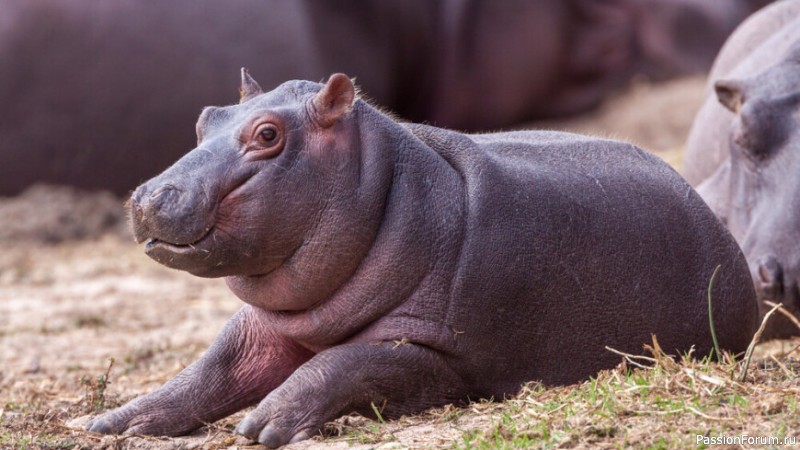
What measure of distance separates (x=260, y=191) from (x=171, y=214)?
0.29m

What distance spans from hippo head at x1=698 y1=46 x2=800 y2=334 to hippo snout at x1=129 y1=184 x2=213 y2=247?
94.6 inches

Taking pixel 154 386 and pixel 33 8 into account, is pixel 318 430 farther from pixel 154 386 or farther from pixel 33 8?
pixel 33 8

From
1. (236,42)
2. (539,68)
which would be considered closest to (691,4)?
(539,68)

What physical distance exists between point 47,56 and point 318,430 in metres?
6.66

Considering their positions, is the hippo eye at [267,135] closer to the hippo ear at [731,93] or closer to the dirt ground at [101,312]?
the dirt ground at [101,312]

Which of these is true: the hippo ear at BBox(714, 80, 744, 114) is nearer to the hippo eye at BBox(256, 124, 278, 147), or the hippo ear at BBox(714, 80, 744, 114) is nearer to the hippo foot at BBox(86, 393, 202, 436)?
the hippo eye at BBox(256, 124, 278, 147)

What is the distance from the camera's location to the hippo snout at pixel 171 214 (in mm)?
3719

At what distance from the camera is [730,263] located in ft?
14.9

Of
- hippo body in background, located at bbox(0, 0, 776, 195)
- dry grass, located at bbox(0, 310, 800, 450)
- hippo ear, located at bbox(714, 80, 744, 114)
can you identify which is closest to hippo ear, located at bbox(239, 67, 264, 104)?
dry grass, located at bbox(0, 310, 800, 450)

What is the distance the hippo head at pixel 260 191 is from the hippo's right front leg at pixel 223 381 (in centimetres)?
29

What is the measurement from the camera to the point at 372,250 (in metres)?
3.98

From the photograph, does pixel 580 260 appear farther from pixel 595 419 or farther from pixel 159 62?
pixel 159 62

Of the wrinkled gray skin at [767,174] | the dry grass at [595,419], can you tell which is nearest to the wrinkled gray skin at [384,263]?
the dry grass at [595,419]

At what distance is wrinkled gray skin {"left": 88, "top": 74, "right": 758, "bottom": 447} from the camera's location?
3.84m
